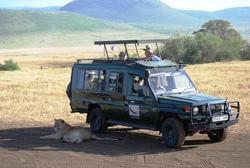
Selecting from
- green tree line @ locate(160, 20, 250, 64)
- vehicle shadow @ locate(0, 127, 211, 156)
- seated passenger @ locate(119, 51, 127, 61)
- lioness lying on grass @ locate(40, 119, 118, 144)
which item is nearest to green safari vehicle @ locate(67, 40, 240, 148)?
seated passenger @ locate(119, 51, 127, 61)

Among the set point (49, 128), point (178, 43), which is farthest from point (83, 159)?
point (178, 43)

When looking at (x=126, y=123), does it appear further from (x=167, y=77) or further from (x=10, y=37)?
(x=10, y=37)

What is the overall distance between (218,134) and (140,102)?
1926 millimetres

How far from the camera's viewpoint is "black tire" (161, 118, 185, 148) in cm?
1292

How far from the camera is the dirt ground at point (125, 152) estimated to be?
1159 cm

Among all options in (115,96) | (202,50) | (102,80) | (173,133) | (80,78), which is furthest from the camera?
(202,50)

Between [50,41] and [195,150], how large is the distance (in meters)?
169

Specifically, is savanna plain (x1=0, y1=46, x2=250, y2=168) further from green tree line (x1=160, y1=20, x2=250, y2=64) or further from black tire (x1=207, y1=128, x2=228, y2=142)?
green tree line (x1=160, y1=20, x2=250, y2=64)

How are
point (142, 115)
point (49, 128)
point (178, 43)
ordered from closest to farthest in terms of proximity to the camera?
point (142, 115)
point (49, 128)
point (178, 43)

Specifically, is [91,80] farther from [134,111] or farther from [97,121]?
[134,111]

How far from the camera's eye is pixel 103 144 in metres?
13.9

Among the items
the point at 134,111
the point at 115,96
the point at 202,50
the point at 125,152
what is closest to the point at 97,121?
the point at 115,96

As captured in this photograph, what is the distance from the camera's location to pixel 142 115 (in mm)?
13984

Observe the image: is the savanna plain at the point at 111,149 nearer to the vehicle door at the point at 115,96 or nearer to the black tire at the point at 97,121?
Answer: the black tire at the point at 97,121
